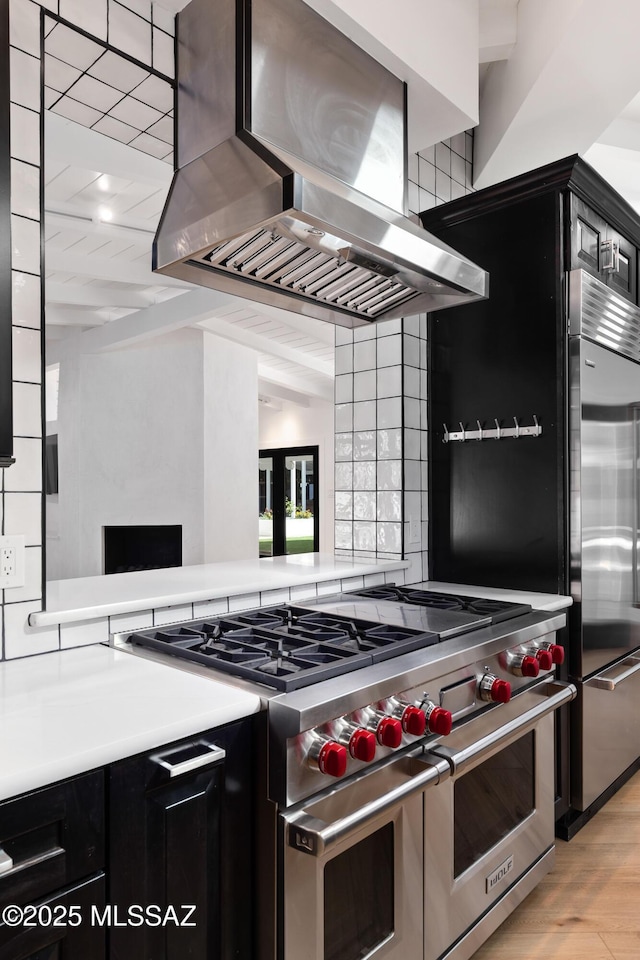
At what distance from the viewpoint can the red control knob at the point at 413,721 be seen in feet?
4.13

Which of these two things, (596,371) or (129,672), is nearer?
(129,672)

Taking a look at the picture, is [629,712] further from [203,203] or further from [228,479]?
[228,479]

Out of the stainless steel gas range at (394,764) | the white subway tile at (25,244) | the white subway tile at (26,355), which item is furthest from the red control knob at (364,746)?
the white subway tile at (25,244)

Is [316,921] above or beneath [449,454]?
beneath

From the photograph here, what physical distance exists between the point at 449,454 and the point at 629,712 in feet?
3.99

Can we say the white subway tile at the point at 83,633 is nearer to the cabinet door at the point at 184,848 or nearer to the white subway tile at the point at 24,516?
the white subway tile at the point at 24,516

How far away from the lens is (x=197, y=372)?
6.34 metres

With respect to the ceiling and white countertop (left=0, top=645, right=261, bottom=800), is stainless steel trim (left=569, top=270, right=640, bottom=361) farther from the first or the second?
white countertop (left=0, top=645, right=261, bottom=800)

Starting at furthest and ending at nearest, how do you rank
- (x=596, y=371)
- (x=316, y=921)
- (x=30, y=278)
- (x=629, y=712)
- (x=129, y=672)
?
(x=629, y=712) → (x=596, y=371) → (x=30, y=278) → (x=129, y=672) → (x=316, y=921)

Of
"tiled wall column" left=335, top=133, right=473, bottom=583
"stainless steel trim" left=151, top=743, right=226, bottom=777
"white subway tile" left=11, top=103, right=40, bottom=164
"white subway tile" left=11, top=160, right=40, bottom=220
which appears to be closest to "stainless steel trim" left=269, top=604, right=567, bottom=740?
"stainless steel trim" left=151, top=743, right=226, bottom=777

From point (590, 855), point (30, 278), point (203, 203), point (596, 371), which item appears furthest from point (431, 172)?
point (590, 855)

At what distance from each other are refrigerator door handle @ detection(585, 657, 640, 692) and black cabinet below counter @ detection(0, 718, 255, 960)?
1526 millimetres

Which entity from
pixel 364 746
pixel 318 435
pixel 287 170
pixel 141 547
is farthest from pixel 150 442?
pixel 364 746

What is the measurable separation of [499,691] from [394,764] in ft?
1.22
